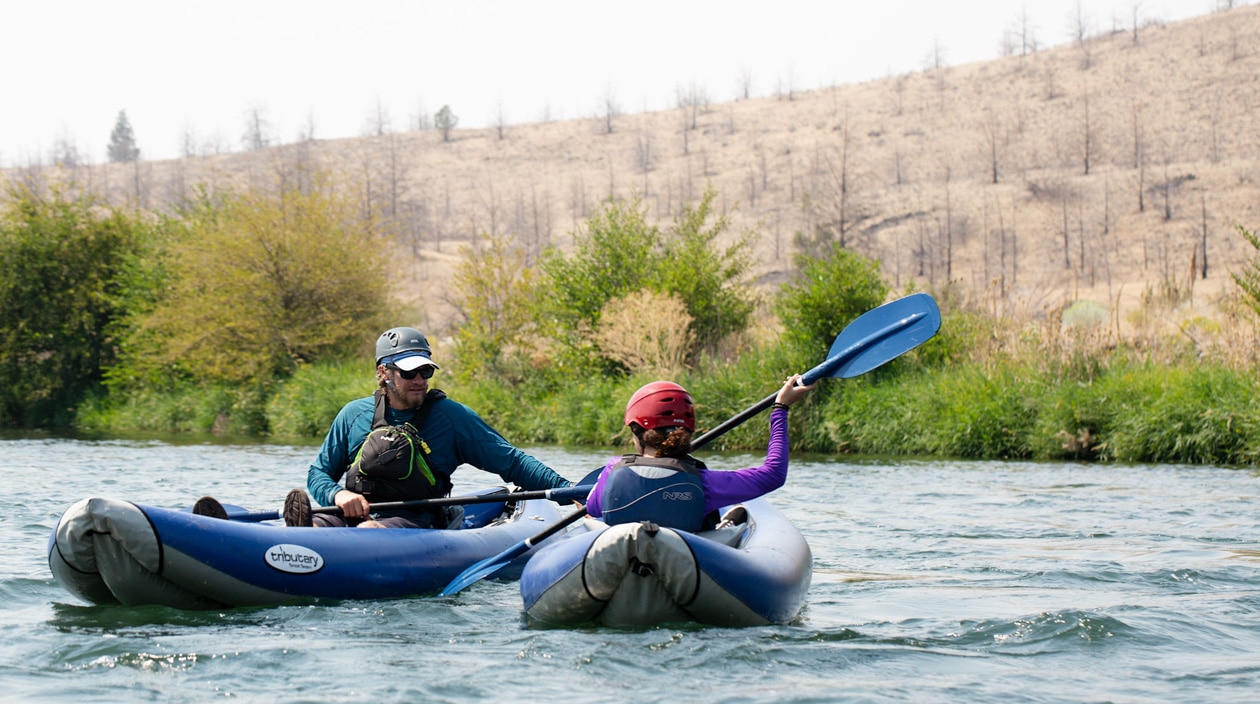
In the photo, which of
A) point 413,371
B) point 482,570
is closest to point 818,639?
point 482,570

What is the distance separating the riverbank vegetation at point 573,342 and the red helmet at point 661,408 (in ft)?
29.9

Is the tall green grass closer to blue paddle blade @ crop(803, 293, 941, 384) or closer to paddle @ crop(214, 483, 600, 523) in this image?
blue paddle blade @ crop(803, 293, 941, 384)

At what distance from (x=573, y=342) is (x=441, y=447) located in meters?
14.3

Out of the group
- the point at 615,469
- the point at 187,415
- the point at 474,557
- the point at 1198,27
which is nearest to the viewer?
the point at 615,469

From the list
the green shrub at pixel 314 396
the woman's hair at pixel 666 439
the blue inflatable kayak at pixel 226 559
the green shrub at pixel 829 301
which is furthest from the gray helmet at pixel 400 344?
the green shrub at pixel 314 396

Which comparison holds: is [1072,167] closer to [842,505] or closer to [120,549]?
[842,505]

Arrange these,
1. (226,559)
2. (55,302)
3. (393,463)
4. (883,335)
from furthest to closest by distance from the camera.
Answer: (55,302) < (883,335) < (393,463) < (226,559)

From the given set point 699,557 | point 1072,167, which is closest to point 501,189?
point 1072,167

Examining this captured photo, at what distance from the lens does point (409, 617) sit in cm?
511

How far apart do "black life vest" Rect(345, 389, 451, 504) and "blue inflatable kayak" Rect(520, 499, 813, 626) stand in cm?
111

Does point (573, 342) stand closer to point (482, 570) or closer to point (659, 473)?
point (482, 570)

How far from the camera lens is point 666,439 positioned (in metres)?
4.86

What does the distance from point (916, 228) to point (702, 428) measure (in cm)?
4619

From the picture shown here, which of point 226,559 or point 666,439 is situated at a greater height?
point 666,439
